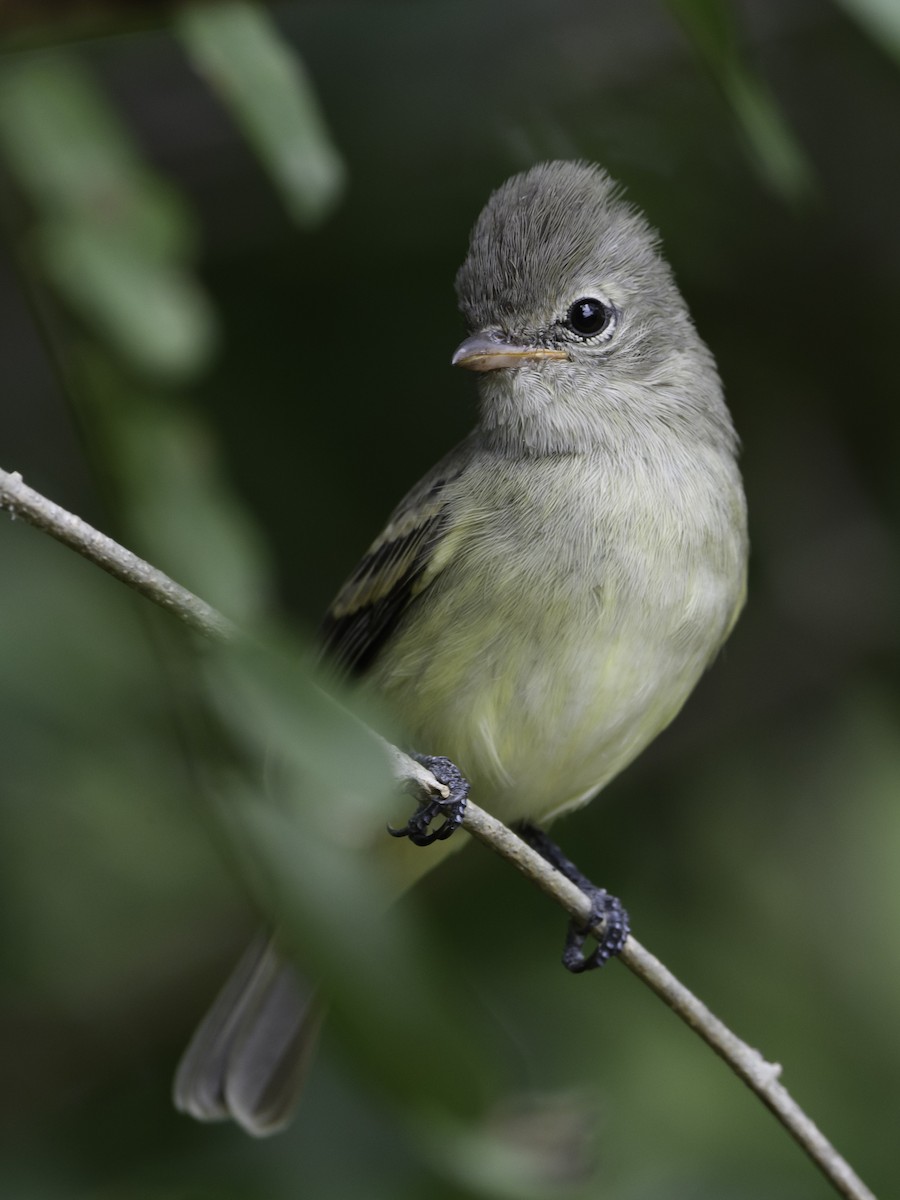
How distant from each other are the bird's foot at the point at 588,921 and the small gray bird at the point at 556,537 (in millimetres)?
282

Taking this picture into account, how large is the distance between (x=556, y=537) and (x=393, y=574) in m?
0.50

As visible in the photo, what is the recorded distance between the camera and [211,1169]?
3889 millimetres

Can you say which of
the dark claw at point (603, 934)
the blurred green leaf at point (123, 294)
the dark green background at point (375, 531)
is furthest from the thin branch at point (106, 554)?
the dark claw at point (603, 934)

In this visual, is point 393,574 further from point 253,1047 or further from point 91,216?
point 253,1047

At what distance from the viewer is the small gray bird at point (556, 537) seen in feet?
12.0

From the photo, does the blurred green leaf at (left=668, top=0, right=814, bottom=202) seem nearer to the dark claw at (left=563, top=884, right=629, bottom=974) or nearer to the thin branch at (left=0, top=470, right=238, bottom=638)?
the thin branch at (left=0, top=470, right=238, bottom=638)

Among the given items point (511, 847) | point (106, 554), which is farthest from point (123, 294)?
point (511, 847)

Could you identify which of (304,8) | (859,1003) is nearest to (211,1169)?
(859,1003)

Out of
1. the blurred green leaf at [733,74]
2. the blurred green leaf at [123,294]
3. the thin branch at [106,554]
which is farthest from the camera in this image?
the blurred green leaf at [123,294]

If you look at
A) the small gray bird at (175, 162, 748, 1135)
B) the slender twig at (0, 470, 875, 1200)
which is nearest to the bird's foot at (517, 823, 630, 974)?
the small gray bird at (175, 162, 748, 1135)

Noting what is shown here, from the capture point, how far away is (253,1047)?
176 inches

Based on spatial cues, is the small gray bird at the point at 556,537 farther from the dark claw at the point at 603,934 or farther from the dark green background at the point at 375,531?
→ the dark green background at the point at 375,531

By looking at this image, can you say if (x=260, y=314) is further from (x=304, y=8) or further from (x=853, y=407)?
(x=853, y=407)

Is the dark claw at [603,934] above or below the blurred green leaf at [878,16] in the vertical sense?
below
